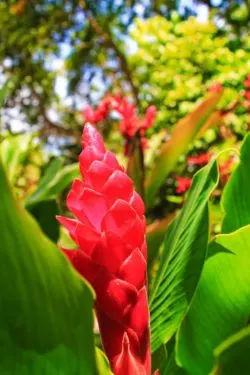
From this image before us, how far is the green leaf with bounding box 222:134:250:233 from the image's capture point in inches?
37.7

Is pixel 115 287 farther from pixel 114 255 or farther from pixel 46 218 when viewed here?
pixel 46 218

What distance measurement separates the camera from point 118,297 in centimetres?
62

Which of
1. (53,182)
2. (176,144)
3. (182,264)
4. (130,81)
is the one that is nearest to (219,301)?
(182,264)

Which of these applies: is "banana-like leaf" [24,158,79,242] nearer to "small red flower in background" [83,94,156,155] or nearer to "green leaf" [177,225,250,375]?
"small red flower in background" [83,94,156,155]

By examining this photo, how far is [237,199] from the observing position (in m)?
0.96

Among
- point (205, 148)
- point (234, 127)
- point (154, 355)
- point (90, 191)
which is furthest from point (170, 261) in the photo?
point (205, 148)

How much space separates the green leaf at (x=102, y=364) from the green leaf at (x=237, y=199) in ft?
1.29

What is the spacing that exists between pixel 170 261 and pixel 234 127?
11.3 feet

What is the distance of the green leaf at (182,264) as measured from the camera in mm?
726

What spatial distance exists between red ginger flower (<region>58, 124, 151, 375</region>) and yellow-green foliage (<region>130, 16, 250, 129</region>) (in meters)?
3.63

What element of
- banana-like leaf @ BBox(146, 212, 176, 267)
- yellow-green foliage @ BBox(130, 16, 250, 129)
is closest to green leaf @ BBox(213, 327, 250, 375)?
banana-like leaf @ BBox(146, 212, 176, 267)

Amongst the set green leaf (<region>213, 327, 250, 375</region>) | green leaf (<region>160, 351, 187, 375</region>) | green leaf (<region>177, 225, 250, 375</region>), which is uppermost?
green leaf (<region>213, 327, 250, 375</region>)

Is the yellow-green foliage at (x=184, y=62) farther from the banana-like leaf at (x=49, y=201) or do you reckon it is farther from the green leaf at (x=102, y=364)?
the green leaf at (x=102, y=364)

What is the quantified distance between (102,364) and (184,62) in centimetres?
432
